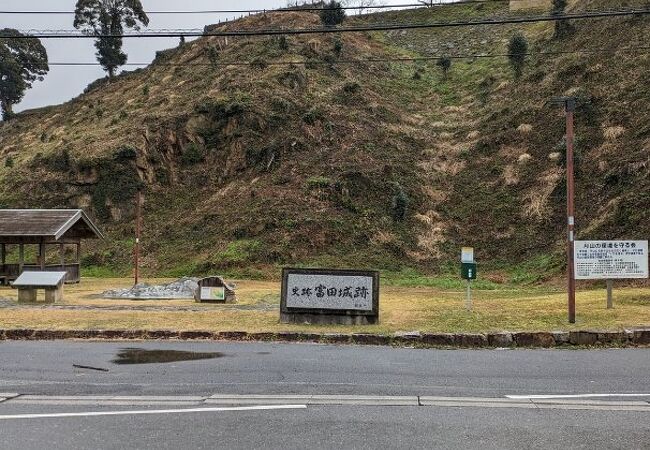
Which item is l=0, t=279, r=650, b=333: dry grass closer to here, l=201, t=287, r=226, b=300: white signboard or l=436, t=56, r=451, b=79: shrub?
l=201, t=287, r=226, b=300: white signboard

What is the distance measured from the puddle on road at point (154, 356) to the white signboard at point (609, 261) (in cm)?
1023

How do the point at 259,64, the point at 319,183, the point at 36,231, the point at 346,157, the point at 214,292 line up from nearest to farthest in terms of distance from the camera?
the point at 214,292, the point at 36,231, the point at 319,183, the point at 346,157, the point at 259,64

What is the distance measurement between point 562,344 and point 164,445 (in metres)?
8.89

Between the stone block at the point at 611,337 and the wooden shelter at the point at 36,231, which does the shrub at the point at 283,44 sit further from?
the stone block at the point at 611,337

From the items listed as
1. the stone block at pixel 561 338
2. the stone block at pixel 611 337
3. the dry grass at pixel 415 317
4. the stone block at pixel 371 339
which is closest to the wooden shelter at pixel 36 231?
the dry grass at pixel 415 317

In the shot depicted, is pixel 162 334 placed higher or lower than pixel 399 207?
lower

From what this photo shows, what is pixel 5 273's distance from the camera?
27.4 metres

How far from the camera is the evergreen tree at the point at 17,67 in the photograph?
2415 inches

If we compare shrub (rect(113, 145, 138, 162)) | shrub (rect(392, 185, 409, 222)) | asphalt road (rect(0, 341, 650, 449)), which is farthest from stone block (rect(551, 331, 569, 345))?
shrub (rect(113, 145, 138, 162))

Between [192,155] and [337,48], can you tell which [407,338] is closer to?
[192,155]

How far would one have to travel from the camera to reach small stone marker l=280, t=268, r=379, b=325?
44.4 ft

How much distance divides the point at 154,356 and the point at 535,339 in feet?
24.5

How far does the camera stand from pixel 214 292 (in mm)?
19031

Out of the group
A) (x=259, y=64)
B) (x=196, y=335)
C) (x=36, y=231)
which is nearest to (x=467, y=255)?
(x=196, y=335)
